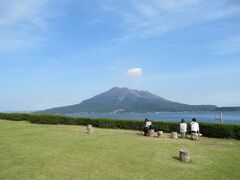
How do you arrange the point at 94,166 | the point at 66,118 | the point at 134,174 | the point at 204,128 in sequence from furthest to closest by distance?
the point at 66,118, the point at 204,128, the point at 94,166, the point at 134,174

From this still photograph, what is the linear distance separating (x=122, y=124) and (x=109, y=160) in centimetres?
1611

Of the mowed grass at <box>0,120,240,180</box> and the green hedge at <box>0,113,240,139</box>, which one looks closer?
the mowed grass at <box>0,120,240,180</box>

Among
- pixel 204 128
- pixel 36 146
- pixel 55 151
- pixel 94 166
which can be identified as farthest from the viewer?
pixel 204 128

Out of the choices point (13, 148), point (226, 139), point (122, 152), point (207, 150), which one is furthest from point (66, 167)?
point (226, 139)

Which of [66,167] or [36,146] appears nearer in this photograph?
[66,167]

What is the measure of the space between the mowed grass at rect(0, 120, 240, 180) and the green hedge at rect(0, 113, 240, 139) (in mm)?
4945

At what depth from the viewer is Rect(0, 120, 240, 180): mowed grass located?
37.6ft

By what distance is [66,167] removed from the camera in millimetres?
12094

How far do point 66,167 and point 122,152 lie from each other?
4.13 meters

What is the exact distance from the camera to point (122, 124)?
97.3 feet

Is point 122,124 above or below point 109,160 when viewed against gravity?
above

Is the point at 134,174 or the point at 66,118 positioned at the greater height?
the point at 66,118

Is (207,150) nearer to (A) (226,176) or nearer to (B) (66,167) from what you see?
(A) (226,176)

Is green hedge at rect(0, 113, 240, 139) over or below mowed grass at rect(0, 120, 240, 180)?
over
